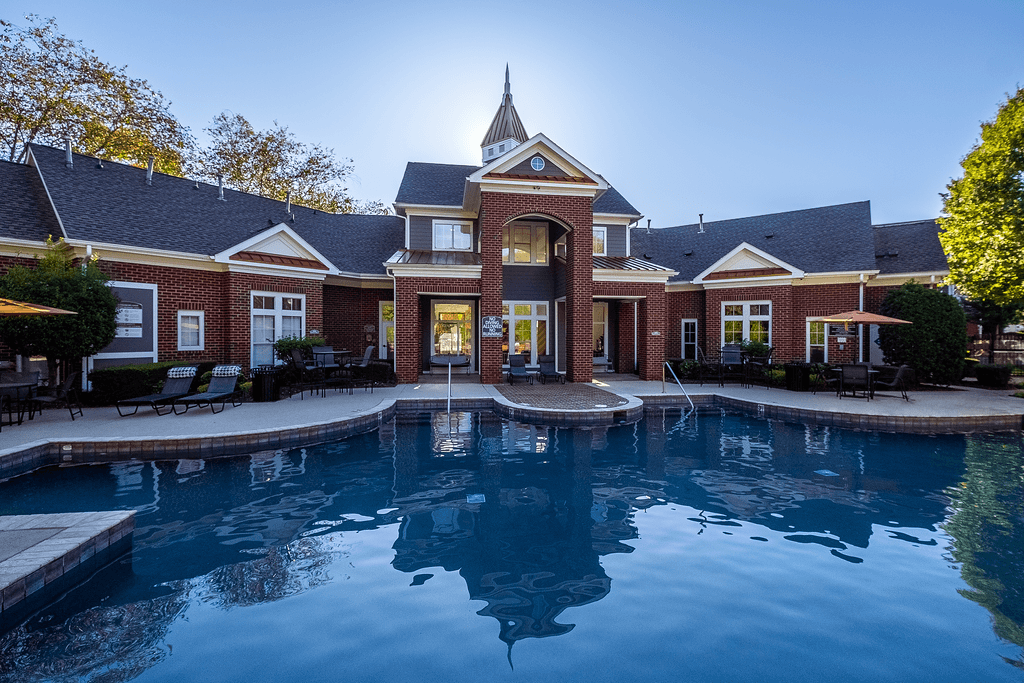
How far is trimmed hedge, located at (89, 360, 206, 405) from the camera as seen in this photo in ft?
37.6

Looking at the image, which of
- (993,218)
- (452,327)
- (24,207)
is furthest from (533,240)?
(24,207)

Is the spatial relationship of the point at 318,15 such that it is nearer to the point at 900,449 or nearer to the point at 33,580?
the point at 33,580

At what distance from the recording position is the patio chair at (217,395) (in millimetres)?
10430

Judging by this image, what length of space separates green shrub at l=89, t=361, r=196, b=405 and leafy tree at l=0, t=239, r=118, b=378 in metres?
0.69

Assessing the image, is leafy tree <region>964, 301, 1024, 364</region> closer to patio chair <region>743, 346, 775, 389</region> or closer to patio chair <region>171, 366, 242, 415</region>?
patio chair <region>743, 346, 775, 389</region>

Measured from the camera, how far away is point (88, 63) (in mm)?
20422

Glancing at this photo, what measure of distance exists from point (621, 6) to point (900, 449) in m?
15.6

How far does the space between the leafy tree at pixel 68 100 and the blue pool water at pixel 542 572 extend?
21.7 metres

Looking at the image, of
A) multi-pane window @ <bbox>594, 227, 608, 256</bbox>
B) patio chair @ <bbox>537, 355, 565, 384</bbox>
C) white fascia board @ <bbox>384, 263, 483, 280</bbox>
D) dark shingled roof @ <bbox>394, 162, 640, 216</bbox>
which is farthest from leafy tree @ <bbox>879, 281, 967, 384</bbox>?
white fascia board @ <bbox>384, 263, 483, 280</bbox>

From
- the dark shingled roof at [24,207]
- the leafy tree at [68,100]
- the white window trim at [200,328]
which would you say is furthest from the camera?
the leafy tree at [68,100]

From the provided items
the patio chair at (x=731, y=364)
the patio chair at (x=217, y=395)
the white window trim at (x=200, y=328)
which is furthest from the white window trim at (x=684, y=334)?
the white window trim at (x=200, y=328)

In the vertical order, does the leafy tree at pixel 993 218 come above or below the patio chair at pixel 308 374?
above

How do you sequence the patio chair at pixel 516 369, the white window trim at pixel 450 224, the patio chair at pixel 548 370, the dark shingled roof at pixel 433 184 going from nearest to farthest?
the patio chair at pixel 516 369 < the patio chair at pixel 548 370 < the dark shingled roof at pixel 433 184 < the white window trim at pixel 450 224

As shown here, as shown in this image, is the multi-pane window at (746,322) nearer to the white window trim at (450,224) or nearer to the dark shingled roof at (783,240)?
the dark shingled roof at (783,240)
